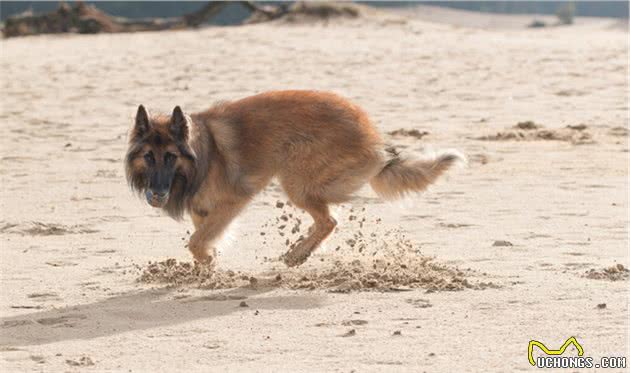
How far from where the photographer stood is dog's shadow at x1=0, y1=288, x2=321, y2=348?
6164mm

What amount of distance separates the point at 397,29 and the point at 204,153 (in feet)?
49.0

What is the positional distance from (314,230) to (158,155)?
1262mm

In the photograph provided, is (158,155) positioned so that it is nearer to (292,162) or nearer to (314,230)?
(292,162)

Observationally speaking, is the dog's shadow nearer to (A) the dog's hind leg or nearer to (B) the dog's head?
(B) the dog's head

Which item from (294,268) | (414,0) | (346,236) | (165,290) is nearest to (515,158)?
(346,236)

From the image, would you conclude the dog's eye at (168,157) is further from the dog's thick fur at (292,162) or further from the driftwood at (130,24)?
the driftwood at (130,24)

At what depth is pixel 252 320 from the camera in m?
6.39

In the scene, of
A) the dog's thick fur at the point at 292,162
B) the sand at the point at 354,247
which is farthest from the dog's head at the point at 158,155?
the sand at the point at 354,247

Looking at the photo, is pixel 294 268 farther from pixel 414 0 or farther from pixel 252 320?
pixel 414 0

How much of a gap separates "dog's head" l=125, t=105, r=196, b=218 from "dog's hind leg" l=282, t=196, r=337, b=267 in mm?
922

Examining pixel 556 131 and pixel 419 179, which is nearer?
pixel 419 179

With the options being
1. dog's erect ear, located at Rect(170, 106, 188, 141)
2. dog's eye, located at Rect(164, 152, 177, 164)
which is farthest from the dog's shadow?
dog's erect ear, located at Rect(170, 106, 188, 141)

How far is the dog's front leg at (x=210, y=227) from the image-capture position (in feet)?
24.8

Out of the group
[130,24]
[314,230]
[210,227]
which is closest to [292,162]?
[314,230]
